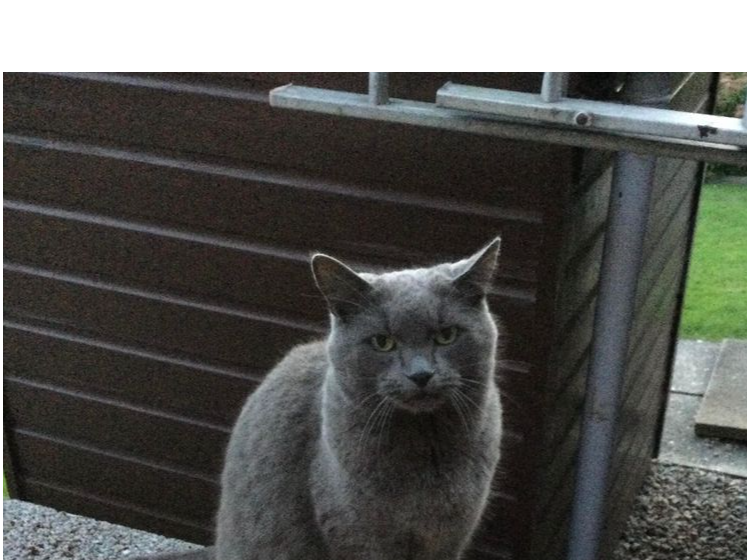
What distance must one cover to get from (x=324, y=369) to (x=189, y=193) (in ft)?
2.53

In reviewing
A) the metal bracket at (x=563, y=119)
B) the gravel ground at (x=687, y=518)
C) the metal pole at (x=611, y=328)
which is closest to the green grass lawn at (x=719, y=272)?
the gravel ground at (x=687, y=518)

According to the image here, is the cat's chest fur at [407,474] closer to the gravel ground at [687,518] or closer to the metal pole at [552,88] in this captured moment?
the metal pole at [552,88]

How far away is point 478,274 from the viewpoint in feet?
5.40

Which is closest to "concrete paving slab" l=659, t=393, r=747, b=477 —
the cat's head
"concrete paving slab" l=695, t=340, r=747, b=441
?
"concrete paving slab" l=695, t=340, r=747, b=441

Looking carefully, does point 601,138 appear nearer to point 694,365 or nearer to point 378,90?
point 378,90

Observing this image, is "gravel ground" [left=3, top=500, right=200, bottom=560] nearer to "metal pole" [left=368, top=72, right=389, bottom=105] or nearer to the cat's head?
the cat's head

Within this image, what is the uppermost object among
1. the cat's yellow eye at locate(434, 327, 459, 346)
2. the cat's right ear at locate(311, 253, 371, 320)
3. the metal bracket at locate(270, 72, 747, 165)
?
the metal bracket at locate(270, 72, 747, 165)

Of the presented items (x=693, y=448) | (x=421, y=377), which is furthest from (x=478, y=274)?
(x=693, y=448)

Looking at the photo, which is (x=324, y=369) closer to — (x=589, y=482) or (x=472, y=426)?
(x=472, y=426)

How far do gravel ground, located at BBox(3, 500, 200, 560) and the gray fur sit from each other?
1086 millimetres

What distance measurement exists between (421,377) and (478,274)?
0.23m

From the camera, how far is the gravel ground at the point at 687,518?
10.1ft

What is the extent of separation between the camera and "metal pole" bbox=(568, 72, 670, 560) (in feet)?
6.49

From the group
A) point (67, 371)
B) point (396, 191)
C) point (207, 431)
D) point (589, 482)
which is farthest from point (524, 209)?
point (67, 371)
